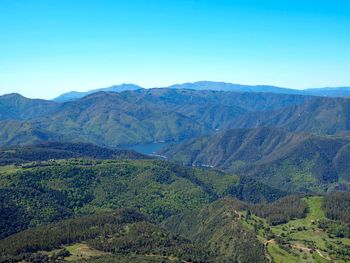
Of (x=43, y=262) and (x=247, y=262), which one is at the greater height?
(x=43, y=262)

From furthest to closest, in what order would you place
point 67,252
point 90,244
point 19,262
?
point 90,244
point 67,252
point 19,262

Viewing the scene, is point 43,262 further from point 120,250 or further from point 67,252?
point 120,250

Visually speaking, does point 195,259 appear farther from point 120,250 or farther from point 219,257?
point 120,250

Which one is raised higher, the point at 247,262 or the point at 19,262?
the point at 19,262

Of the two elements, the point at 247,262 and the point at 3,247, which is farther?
the point at 247,262

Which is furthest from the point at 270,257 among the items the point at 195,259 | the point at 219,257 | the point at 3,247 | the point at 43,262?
the point at 3,247

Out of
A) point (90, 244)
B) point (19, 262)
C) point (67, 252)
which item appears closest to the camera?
point (19, 262)

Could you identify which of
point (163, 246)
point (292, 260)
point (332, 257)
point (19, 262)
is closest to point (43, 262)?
point (19, 262)

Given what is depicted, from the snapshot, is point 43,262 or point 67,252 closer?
Result: point 43,262
